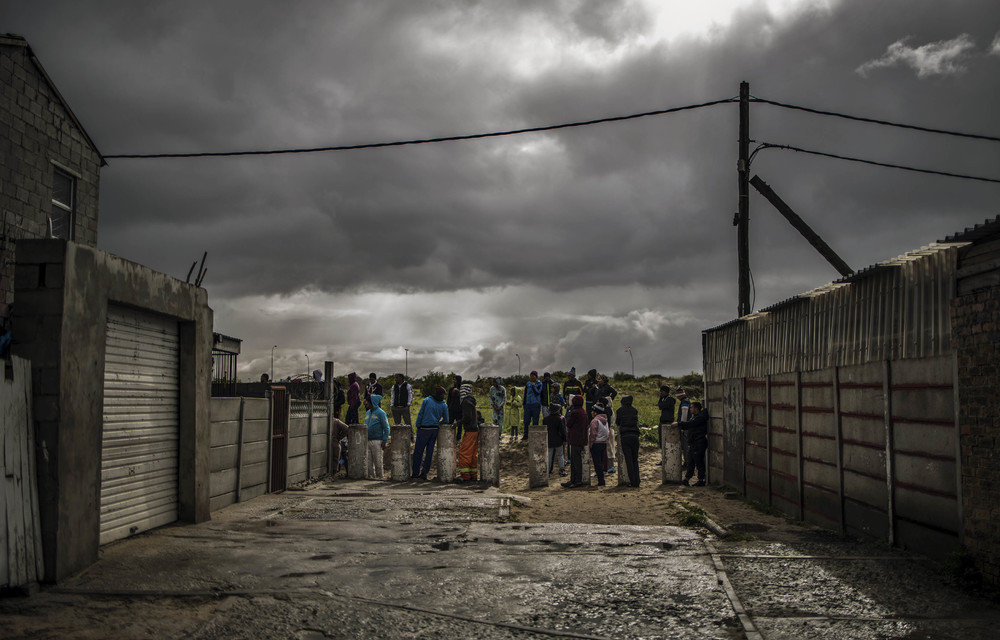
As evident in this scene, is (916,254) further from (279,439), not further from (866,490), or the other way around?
(279,439)

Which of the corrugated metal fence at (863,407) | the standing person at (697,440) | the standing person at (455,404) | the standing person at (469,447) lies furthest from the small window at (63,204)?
the corrugated metal fence at (863,407)

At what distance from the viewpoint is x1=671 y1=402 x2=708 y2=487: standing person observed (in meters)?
17.0

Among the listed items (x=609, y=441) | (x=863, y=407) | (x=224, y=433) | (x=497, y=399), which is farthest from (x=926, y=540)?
(x=497, y=399)

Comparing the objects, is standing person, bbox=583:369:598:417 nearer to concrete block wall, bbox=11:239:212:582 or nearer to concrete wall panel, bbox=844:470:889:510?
concrete wall panel, bbox=844:470:889:510

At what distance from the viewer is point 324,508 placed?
41.0 feet

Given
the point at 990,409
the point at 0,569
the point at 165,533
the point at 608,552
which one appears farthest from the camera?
the point at 165,533

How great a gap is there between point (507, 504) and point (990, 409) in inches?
297

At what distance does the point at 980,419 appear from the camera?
7445mm

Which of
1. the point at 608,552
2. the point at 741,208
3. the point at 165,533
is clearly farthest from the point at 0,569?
the point at 741,208

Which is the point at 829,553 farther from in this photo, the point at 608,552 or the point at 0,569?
the point at 0,569

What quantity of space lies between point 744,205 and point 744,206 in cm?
2

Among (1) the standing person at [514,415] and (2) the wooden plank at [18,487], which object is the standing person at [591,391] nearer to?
(1) the standing person at [514,415]

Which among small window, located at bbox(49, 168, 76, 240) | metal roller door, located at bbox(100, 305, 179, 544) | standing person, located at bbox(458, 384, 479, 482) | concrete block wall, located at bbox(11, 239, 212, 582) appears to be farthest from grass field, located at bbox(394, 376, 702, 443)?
concrete block wall, located at bbox(11, 239, 212, 582)

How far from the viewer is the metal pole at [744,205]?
667 inches
